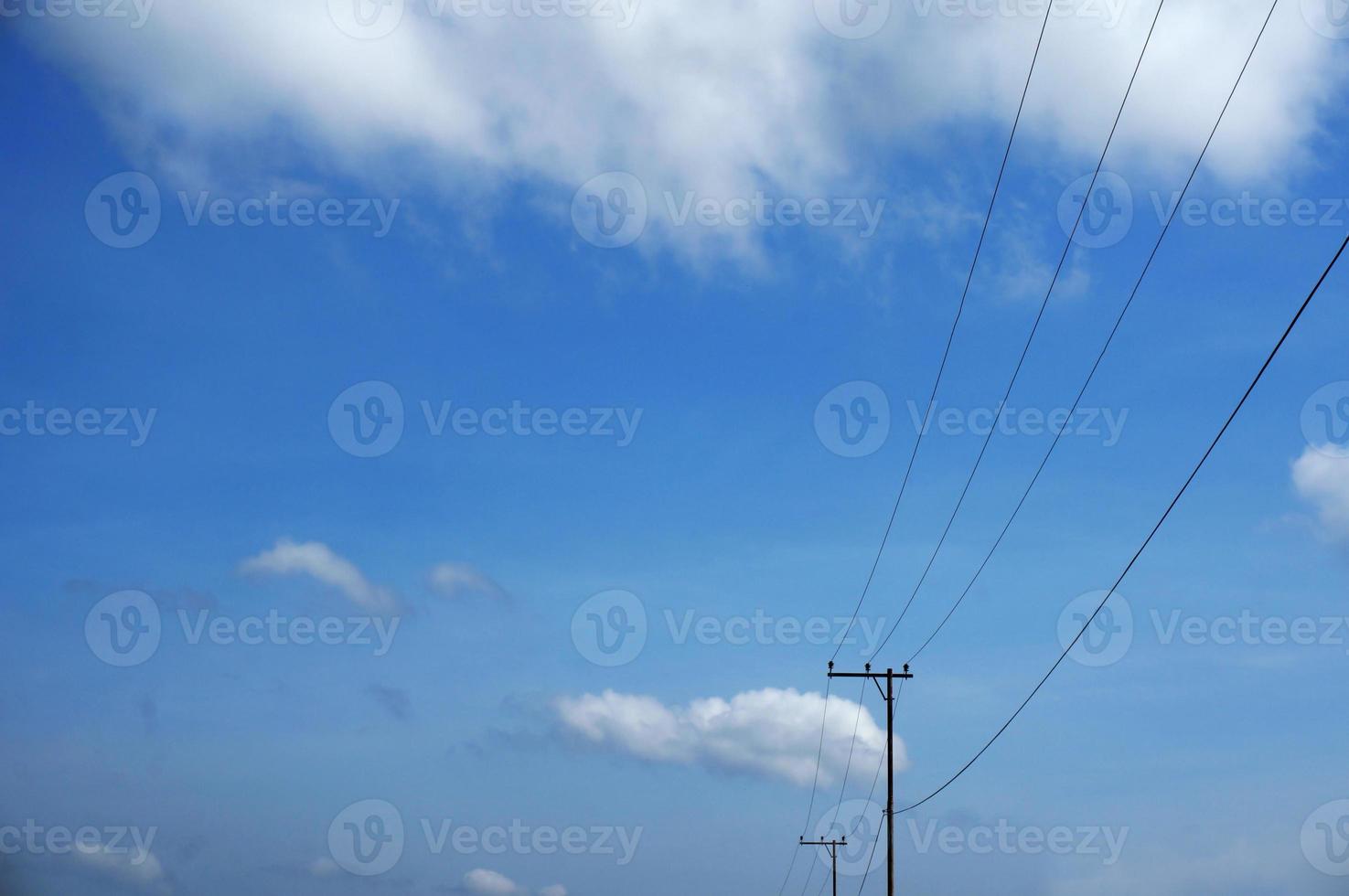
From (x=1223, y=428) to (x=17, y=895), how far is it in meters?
23.8

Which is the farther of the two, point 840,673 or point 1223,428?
point 840,673

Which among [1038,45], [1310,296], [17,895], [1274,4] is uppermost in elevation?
[1038,45]

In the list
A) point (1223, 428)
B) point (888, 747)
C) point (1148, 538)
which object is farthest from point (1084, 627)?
point (888, 747)

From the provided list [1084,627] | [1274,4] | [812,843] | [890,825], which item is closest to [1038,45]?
[1274,4]

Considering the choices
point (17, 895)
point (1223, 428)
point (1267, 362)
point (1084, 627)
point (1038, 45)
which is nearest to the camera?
point (1267, 362)

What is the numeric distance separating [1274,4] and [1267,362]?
15.3 feet

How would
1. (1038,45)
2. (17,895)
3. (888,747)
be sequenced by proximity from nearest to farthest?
(1038,45)
(17,895)
(888,747)

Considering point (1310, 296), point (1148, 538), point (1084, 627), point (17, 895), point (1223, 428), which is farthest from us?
point (1084, 627)

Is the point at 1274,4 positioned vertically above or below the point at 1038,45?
below

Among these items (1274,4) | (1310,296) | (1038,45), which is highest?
(1038,45)

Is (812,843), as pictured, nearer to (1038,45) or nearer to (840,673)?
(840,673)

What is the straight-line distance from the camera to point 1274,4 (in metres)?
15.9

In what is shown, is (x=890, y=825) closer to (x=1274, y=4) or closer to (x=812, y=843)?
(x=1274, y=4)

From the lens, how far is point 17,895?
965 inches
